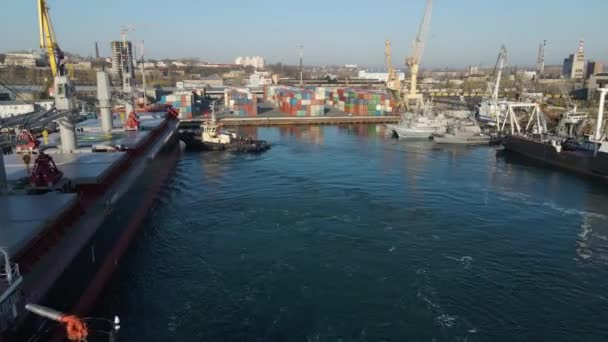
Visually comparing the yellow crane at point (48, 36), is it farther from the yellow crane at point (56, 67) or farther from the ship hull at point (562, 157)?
the ship hull at point (562, 157)

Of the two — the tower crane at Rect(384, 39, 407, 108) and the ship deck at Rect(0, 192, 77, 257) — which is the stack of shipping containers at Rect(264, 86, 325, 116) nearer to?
the tower crane at Rect(384, 39, 407, 108)

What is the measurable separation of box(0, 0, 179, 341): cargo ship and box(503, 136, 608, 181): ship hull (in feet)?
136

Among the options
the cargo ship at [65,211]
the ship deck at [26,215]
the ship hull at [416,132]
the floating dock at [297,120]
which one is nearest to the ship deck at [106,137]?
the cargo ship at [65,211]

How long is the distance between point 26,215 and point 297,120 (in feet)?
231

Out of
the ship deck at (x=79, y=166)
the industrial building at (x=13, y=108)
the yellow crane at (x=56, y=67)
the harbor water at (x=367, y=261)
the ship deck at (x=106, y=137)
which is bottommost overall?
the harbor water at (x=367, y=261)

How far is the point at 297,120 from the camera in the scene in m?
85.2

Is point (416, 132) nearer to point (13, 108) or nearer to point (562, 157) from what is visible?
point (562, 157)

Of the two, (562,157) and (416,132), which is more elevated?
(416,132)

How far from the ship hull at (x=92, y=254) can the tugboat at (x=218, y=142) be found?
67.5 feet

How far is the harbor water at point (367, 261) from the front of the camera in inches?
650

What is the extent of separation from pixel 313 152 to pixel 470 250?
107ft

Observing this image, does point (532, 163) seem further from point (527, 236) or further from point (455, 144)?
point (527, 236)

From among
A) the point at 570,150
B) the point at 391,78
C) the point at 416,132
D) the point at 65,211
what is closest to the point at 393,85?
the point at 391,78

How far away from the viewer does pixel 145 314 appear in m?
17.2
